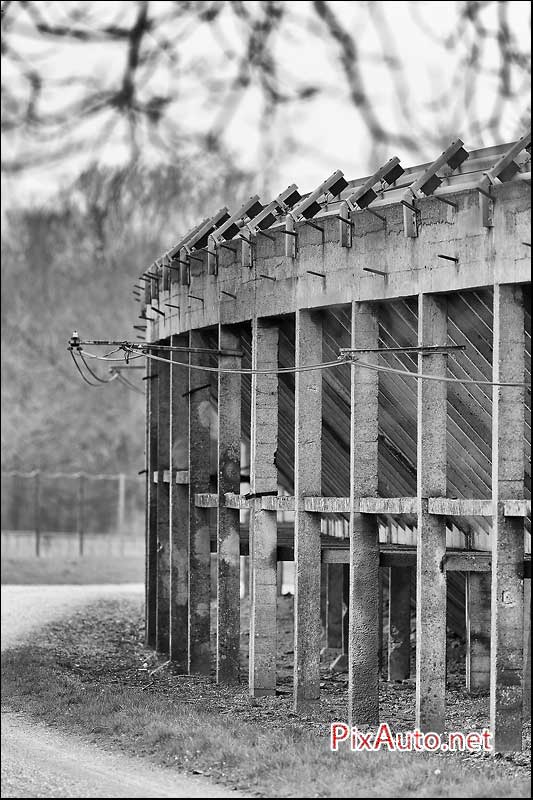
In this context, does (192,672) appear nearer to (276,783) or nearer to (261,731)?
(261,731)

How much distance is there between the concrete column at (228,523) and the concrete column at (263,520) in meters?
1.02

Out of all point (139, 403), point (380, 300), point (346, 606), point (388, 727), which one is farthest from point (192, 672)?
point (139, 403)

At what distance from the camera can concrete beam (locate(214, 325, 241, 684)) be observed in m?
18.5

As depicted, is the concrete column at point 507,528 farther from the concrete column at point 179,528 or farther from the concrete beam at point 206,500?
the concrete column at point 179,528

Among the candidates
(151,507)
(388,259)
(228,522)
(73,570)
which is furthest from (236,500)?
(73,570)

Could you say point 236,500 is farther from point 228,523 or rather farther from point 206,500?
point 206,500

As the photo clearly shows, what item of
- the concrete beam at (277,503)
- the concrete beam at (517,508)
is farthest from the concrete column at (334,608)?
the concrete beam at (517,508)

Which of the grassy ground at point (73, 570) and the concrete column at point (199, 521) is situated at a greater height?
the concrete column at point (199, 521)

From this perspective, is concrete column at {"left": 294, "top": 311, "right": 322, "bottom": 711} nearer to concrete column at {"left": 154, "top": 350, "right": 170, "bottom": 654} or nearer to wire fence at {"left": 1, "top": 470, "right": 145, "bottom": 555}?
concrete column at {"left": 154, "top": 350, "right": 170, "bottom": 654}

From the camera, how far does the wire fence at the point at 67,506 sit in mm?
49125

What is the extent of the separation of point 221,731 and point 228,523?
17.6 feet

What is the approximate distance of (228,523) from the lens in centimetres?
1886

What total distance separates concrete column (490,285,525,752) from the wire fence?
119 feet

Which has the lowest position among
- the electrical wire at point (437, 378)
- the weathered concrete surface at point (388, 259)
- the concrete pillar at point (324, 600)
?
the concrete pillar at point (324, 600)
